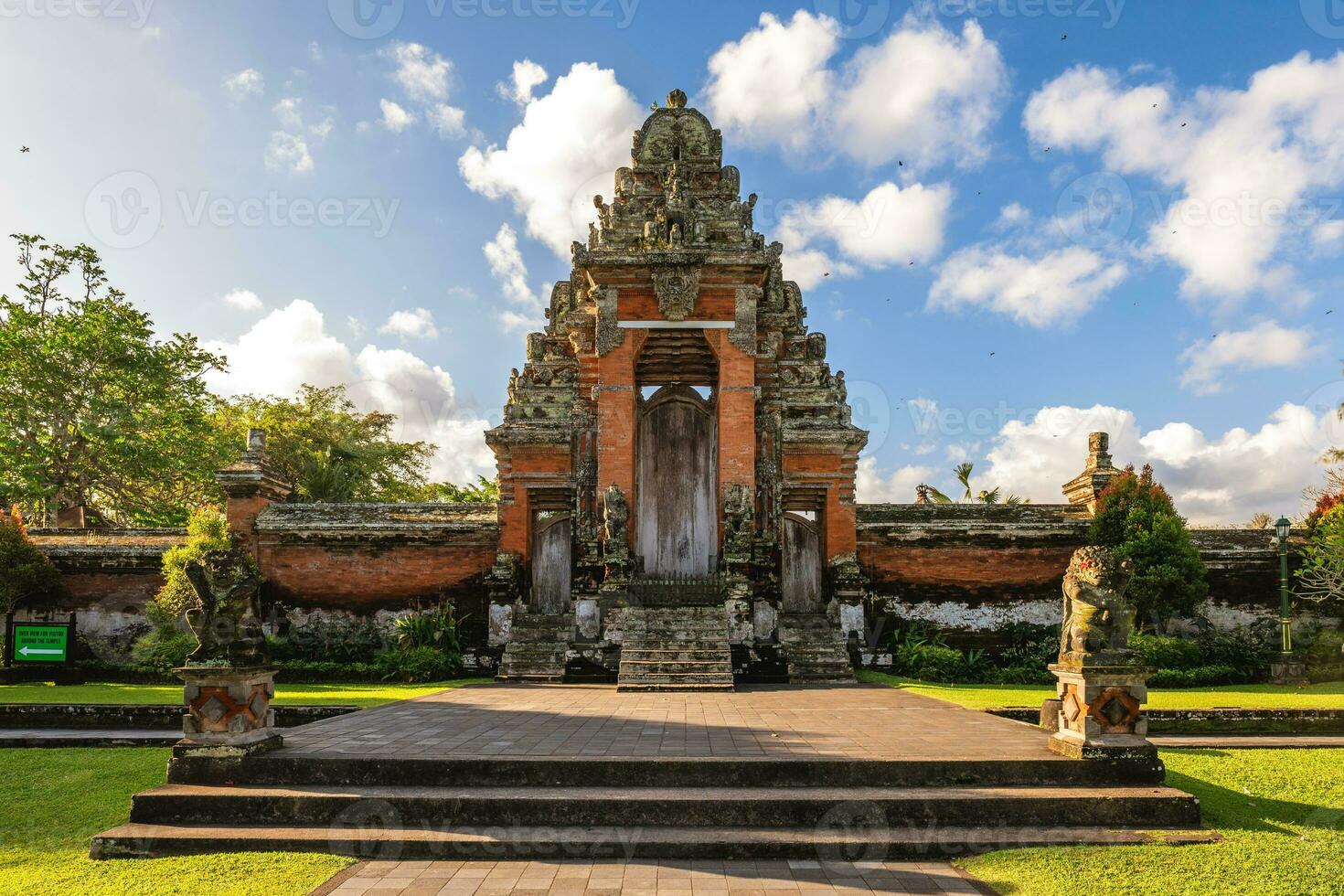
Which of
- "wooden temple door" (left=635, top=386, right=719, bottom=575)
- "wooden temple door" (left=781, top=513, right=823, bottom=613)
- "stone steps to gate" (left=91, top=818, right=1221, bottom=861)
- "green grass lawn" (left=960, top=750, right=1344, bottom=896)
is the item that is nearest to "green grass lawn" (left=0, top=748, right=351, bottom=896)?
"stone steps to gate" (left=91, top=818, right=1221, bottom=861)

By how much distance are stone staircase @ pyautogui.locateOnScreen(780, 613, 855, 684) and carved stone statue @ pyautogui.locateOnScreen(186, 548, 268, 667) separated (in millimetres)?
8254

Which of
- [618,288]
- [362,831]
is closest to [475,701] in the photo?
[362,831]

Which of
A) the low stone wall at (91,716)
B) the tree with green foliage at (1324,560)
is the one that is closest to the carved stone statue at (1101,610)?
the low stone wall at (91,716)

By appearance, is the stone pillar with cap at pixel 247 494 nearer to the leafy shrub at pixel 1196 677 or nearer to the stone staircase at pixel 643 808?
the stone staircase at pixel 643 808

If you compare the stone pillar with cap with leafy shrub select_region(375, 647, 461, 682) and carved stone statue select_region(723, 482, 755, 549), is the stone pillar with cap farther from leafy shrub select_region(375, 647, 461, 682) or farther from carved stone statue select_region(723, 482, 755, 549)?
carved stone statue select_region(723, 482, 755, 549)

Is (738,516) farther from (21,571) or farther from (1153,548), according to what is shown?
(21,571)

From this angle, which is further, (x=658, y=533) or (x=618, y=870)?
(x=658, y=533)

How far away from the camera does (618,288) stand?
47.7 feet

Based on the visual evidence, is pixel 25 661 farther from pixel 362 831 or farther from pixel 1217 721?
pixel 1217 721

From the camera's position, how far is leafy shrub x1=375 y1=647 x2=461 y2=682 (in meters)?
13.9

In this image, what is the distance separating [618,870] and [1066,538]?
13.5 meters

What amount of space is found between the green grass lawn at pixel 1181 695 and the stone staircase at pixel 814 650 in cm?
50

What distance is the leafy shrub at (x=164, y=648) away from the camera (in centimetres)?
1462

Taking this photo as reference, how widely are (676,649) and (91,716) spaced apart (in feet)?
25.0
